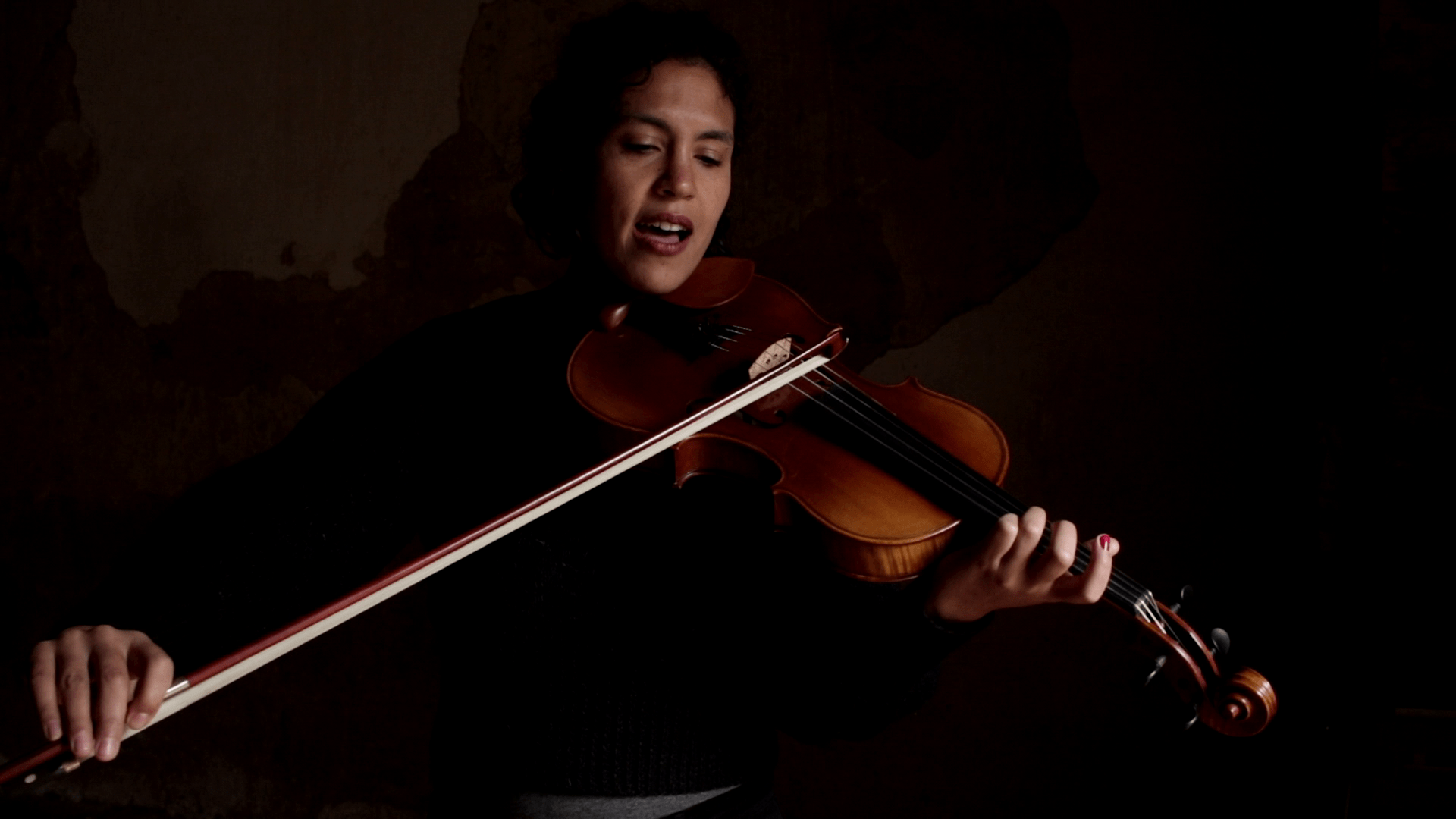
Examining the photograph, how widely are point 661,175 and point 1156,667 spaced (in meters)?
0.74

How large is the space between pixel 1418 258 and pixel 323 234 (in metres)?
2.08

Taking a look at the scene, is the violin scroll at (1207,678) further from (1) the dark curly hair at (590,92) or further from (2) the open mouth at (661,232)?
(1) the dark curly hair at (590,92)

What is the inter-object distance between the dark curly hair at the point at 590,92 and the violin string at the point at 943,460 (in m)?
0.39

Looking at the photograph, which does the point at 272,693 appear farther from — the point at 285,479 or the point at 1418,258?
the point at 1418,258

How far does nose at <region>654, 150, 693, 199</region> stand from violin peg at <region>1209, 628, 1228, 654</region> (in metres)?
0.72

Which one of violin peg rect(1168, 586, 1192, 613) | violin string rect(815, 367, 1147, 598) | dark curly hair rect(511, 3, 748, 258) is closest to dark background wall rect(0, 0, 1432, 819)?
violin peg rect(1168, 586, 1192, 613)

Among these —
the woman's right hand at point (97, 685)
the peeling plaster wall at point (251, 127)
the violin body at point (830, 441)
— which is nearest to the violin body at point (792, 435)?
the violin body at point (830, 441)

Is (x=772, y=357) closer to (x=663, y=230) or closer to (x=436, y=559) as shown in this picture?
(x=663, y=230)

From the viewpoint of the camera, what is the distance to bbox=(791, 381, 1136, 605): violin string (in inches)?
36.5

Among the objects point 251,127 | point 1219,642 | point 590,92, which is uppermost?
point 590,92

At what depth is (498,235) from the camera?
211cm

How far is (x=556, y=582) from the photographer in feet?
3.52

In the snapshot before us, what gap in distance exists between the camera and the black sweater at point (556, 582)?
1.03 m

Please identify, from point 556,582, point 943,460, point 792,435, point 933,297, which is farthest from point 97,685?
point 933,297
